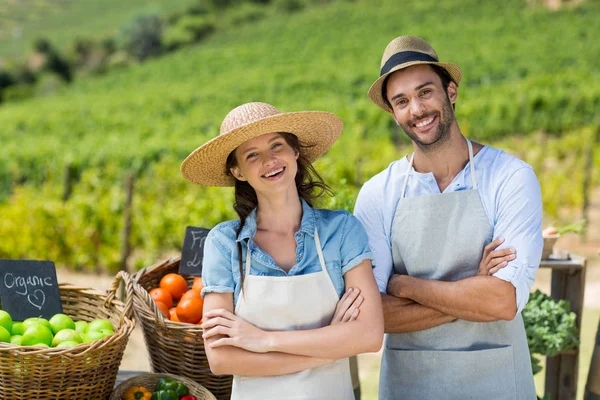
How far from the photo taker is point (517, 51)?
2702 centimetres

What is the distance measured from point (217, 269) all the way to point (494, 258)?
2.72 ft

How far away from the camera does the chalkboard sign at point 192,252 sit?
2.68m

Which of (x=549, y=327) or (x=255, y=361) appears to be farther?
(x=549, y=327)

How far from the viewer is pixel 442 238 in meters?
2.11

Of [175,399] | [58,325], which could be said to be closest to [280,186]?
[175,399]

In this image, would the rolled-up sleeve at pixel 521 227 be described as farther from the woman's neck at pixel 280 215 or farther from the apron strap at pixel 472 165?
the woman's neck at pixel 280 215

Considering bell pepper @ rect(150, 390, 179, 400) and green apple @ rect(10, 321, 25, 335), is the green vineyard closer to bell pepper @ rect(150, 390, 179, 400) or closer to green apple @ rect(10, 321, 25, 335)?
bell pepper @ rect(150, 390, 179, 400)

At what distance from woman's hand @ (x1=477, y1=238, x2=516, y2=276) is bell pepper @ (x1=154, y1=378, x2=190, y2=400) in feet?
3.34

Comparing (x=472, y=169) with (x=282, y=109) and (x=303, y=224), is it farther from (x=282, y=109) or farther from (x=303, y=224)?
(x=282, y=109)

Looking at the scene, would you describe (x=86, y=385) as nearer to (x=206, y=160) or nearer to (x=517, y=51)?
(x=206, y=160)

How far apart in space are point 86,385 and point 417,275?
1.12 m

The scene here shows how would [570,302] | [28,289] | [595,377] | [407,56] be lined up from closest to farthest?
[407,56]
[28,289]
[595,377]
[570,302]

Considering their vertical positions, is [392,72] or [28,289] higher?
[392,72]

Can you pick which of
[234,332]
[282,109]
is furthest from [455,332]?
[282,109]
